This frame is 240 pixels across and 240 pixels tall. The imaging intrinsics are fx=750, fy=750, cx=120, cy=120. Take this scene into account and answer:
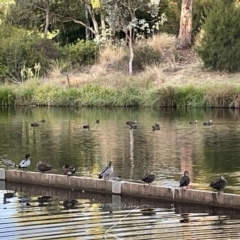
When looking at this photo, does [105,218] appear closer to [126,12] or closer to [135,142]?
[135,142]

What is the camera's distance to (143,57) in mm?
45812

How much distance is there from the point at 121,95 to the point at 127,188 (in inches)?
1036

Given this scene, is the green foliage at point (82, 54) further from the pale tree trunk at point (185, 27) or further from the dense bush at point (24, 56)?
the pale tree trunk at point (185, 27)

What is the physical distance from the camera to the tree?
1752 inches

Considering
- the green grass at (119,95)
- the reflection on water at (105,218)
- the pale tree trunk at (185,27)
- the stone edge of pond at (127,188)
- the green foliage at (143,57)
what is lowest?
the reflection on water at (105,218)

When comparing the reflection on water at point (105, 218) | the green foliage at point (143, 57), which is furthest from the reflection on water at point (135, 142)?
the green foliage at point (143, 57)

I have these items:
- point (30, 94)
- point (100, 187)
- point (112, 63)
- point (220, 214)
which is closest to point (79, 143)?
point (100, 187)

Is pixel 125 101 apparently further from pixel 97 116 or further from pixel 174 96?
pixel 97 116

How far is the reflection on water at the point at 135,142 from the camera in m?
18.6

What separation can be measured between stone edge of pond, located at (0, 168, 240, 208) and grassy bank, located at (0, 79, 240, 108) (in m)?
23.1

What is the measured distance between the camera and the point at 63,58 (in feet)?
159

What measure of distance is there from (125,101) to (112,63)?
626cm

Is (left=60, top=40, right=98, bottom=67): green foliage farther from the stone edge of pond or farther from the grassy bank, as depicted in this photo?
the stone edge of pond

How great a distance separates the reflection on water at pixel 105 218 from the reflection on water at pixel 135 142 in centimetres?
196
